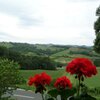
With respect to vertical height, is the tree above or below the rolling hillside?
above

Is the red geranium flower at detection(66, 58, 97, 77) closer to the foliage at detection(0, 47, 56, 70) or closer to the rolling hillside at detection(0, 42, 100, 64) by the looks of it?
the foliage at detection(0, 47, 56, 70)

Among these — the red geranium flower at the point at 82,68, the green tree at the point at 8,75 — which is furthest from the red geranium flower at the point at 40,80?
the green tree at the point at 8,75

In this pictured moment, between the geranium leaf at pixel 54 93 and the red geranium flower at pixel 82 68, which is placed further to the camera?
the geranium leaf at pixel 54 93

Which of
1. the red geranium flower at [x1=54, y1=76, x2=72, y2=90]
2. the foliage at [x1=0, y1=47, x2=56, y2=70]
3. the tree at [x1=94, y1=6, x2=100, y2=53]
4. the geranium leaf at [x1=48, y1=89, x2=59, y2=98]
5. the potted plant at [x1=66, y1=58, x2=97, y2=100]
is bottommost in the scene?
the foliage at [x1=0, y1=47, x2=56, y2=70]

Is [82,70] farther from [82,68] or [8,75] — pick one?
[8,75]

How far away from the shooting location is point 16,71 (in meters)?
12.5

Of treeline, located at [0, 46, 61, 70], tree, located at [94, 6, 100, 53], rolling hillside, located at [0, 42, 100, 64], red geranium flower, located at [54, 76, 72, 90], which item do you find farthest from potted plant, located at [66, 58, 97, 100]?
rolling hillside, located at [0, 42, 100, 64]

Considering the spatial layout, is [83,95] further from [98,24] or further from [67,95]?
[98,24]

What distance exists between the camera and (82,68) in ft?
15.8

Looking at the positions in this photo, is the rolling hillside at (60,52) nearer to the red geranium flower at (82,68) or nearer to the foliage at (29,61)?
the foliage at (29,61)

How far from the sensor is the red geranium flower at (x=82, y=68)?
188 inches

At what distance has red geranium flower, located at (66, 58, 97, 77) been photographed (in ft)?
15.7

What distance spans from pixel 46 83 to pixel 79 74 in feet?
1.62

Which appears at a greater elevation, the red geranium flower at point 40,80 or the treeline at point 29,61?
the red geranium flower at point 40,80
